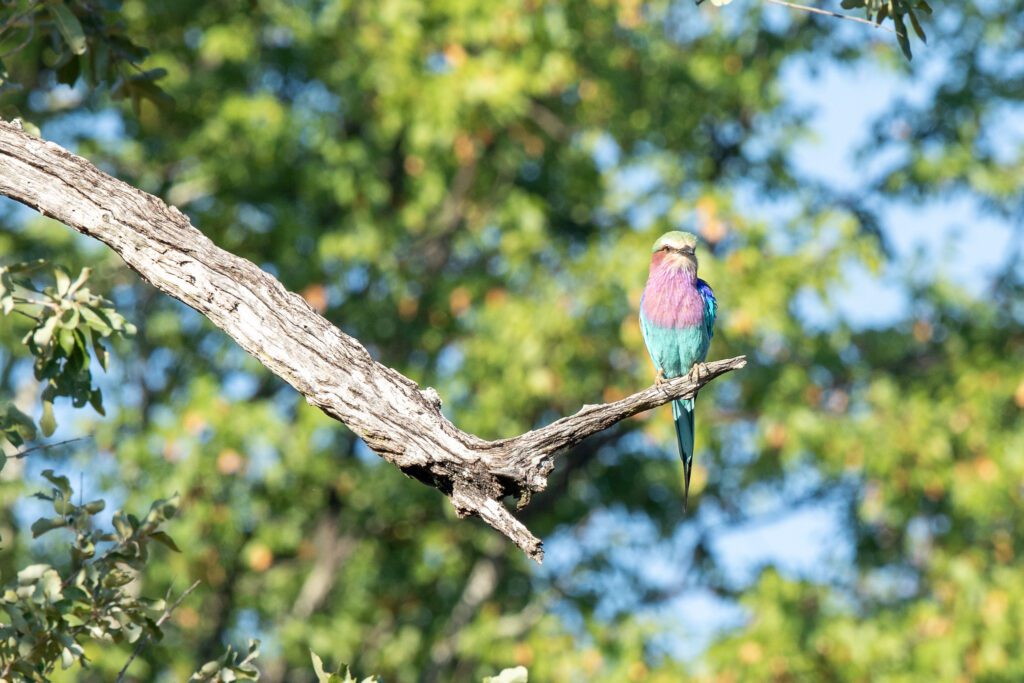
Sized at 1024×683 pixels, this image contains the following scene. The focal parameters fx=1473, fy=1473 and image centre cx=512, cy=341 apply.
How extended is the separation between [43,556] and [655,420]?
429 centimetres

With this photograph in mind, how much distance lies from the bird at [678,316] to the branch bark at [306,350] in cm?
209

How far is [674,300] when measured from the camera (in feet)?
19.1

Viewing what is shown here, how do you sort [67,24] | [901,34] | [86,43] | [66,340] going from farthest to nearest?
1. [86,43]
2. [67,24]
3. [901,34]
4. [66,340]

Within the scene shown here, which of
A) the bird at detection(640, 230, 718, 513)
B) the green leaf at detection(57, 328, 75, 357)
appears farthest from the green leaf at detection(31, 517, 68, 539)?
the bird at detection(640, 230, 718, 513)

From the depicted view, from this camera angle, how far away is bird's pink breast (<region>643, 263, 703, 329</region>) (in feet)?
19.0

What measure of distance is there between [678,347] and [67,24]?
8.53 feet

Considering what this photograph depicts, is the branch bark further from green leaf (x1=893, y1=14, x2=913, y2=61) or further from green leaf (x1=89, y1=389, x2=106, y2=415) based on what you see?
green leaf (x1=893, y1=14, x2=913, y2=61)

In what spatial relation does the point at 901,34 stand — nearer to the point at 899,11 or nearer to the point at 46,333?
the point at 899,11

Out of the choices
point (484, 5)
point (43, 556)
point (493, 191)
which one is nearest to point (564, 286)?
point (493, 191)

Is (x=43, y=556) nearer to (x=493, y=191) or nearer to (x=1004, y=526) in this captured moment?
(x=493, y=191)

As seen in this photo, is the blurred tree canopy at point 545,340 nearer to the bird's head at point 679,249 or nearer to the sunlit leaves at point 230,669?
the bird's head at point 679,249

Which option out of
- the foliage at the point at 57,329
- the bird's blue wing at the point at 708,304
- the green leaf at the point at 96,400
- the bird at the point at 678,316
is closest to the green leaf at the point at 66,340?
the foliage at the point at 57,329

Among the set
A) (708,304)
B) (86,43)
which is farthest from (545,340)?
(86,43)

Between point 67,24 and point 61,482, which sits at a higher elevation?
point 67,24
